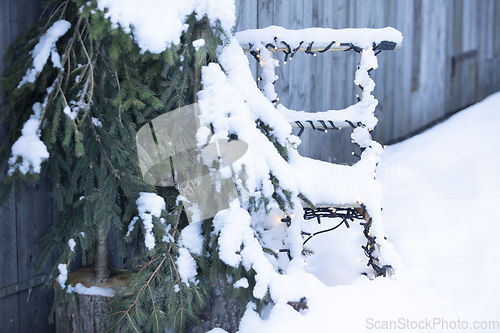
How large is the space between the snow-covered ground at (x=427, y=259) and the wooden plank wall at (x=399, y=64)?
0.87 m

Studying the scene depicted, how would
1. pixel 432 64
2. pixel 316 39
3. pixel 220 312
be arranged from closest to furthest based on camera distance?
pixel 220 312
pixel 316 39
pixel 432 64

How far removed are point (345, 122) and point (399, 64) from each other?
2515 mm

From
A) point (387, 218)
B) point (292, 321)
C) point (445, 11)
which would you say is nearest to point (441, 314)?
point (292, 321)

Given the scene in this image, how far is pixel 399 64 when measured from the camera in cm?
420

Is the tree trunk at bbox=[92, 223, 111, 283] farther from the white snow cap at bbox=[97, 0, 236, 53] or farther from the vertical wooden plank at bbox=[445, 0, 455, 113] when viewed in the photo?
the vertical wooden plank at bbox=[445, 0, 455, 113]

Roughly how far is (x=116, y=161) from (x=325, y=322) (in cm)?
106

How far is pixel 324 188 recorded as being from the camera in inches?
73.7

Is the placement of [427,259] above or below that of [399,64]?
below

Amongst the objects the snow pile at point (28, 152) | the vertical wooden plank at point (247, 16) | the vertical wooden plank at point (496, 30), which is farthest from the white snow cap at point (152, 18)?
the vertical wooden plank at point (496, 30)

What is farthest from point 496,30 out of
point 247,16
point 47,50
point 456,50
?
point 47,50

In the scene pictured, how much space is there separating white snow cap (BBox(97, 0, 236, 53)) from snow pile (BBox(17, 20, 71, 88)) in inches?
9.6

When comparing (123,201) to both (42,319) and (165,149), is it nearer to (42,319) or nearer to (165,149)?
(165,149)

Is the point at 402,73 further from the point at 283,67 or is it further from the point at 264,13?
the point at 264,13

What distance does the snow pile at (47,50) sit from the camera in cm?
132
